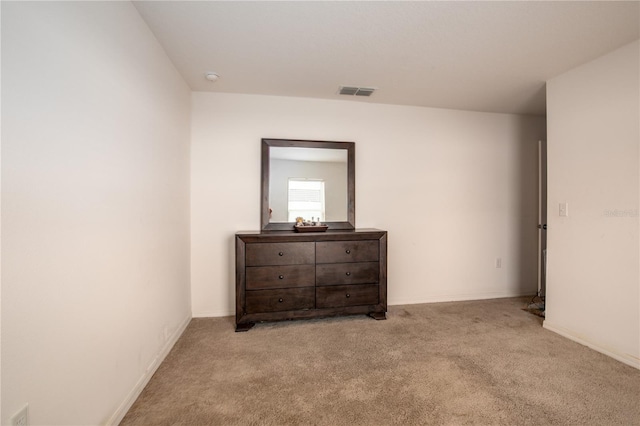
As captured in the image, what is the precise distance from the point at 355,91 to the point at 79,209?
2.54 metres

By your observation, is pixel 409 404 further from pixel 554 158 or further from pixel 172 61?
pixel 172 61

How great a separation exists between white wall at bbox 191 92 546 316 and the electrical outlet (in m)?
2.06

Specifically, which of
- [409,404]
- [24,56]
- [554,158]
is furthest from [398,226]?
[24,56]

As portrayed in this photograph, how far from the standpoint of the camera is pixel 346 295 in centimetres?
281

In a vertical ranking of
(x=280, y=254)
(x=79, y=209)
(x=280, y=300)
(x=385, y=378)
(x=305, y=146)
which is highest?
(x=305, y=146)

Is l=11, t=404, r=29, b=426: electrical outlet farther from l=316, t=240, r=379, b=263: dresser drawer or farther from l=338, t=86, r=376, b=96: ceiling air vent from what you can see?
l=338, t=86, r=376, b=96: ceiling air vent

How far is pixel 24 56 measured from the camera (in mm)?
948

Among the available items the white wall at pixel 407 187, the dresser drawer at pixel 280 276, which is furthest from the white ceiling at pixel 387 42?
the dresser drawer at pixel 280 276

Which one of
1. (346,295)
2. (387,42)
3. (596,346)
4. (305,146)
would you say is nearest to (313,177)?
(305,146)

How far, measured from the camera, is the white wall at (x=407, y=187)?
302cm

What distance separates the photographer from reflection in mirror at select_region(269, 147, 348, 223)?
121 inches

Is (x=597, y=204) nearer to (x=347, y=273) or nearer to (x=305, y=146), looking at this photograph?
(x=347, y=273)

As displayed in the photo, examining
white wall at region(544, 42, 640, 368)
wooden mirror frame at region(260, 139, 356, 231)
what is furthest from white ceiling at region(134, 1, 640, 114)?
wooden mirror frame at region(260, 139, 356, 231)

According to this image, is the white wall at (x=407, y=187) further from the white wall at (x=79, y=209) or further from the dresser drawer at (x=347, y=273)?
the white wall at (x=79, y=209)
